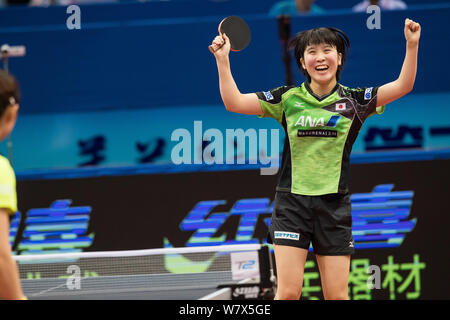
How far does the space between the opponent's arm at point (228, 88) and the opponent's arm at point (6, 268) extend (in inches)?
55.2

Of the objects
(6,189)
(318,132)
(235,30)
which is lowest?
(6,189)

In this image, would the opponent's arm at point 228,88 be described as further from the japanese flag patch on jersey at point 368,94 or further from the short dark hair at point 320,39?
the japanese flag patch on jersey at point 368,94

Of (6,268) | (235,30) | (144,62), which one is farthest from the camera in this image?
(144,62)

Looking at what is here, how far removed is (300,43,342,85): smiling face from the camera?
11.7ft

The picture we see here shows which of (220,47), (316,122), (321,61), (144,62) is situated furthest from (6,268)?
(144,62)

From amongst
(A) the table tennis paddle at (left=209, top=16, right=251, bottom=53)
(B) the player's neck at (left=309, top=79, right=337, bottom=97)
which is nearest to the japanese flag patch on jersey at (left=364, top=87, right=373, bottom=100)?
(B) the player's neck at (left=309, top=79, right=337, bottom=97)

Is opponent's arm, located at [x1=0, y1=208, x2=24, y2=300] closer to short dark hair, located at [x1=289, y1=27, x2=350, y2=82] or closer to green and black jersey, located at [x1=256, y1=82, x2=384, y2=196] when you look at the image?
green and black jersey, located at [x1=256, y1=82, x2=384, y2=196]

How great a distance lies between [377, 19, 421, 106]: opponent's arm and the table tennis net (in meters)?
1.45

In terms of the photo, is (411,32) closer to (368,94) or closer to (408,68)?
(408,68)

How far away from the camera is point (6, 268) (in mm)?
2607

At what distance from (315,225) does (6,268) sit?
1.61 meters

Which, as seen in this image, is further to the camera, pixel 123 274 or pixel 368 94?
pixel 123 274

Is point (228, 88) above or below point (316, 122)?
above

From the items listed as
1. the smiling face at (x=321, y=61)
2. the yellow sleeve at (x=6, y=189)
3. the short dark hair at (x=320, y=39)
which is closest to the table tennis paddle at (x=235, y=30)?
the short dark hair at (x=320, y=39)
